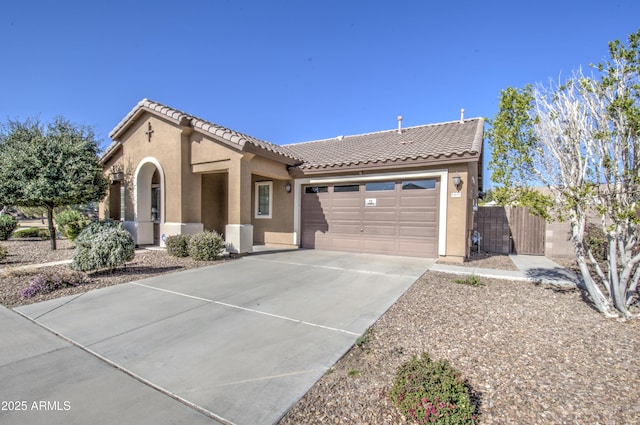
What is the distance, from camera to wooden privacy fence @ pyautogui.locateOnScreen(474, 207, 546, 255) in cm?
1152

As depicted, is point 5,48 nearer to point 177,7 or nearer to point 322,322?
point 177,7

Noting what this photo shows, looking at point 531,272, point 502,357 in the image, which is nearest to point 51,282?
Result: point 502,357

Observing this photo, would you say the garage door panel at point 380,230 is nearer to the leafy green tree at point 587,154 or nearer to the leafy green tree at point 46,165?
the leafy green tree at point 587,154

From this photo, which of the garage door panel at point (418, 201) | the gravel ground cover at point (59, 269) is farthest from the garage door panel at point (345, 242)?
the gravel ground cover at point (59, 269)

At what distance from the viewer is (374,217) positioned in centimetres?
1096

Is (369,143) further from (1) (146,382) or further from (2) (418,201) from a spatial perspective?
(1) (146,382)

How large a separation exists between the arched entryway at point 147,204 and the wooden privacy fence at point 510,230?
45.4 ft

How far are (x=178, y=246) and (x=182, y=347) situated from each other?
268 inches

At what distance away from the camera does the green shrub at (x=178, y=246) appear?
9773 millimetres

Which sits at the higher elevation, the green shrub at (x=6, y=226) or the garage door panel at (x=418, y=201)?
the garage door panel at (x=418, y=201)

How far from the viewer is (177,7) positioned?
31.7 ft

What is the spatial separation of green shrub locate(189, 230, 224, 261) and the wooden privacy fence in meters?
10.8

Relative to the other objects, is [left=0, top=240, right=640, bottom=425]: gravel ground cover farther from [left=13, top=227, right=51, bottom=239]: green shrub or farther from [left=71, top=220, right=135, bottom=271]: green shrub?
[left=13, top=227, right=51, bottom=239]: green shrub

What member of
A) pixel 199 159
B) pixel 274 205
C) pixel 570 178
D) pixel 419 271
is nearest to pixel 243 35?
pixel 199 159
